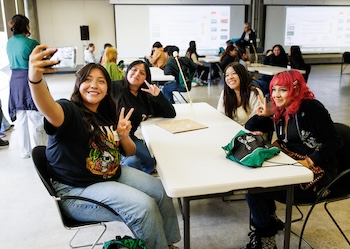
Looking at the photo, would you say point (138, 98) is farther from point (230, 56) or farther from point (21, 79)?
point (230, 56)

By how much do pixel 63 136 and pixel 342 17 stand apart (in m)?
13.9

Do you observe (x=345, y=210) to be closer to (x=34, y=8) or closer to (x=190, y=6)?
(x=190, y=6)

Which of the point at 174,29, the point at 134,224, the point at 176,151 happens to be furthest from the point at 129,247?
the point at 174,29

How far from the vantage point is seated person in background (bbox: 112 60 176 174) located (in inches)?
101

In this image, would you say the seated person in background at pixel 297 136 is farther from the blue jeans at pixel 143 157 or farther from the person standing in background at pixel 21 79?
the person standing in background at pixel 21 79

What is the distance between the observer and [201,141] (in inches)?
80.0

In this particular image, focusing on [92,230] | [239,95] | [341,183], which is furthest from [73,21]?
[341,183]

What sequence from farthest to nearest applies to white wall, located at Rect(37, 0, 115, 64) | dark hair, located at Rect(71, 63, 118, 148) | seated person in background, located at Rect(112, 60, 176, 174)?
1. white wall, located at Rect(37, 0, 115, 64)
2. seated person in background, located at Rect(112, 60, 176, 174)
3. dark hair, located at Rect(71, 63, 118, 148)

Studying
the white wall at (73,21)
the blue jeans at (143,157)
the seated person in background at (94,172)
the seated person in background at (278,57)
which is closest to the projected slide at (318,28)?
the seated person in background at (278,57)

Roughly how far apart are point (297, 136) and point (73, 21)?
10825 mm

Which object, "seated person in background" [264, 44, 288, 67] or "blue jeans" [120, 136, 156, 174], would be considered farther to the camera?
"seated person in background" [264, 44, 288, 67]

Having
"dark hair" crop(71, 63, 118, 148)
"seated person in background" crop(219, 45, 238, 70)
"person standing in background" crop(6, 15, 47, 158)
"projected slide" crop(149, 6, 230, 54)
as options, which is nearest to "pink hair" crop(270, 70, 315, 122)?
"dark hair" crop(71, 63, 118, 148)

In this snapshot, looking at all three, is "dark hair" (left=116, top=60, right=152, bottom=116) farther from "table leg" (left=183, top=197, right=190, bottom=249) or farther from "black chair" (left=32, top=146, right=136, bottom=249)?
"table leg" (left=183, top=197, right=190, bottom=249)

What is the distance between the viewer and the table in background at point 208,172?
147cm
